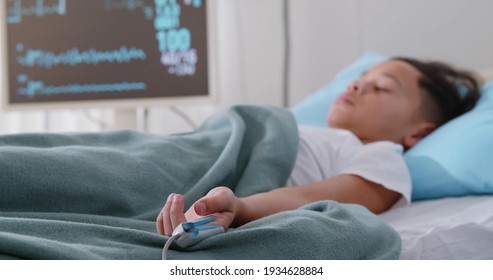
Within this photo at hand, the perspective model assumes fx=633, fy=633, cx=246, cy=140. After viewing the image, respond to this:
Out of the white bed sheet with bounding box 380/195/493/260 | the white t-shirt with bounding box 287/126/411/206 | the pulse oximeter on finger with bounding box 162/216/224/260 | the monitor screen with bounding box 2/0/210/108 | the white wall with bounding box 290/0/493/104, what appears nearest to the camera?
the pulse oximeter on finger with bounding box 162/216/224/260

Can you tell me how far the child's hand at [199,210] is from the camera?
71cm

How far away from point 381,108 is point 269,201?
0.53 metres

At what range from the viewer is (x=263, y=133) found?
1166 millimetres

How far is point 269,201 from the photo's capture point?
3.09 ft

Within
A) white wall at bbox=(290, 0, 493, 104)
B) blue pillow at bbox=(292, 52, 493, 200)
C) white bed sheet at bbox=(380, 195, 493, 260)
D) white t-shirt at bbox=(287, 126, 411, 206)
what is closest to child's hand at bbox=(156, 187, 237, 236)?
white bed sheet at bbox=(380, 195, 493, 260)

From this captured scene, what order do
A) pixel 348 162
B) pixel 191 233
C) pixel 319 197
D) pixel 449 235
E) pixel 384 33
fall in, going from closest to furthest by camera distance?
pixel 191 233 → pixel 449 235 → pixel 319 197 → pixel 348 162 → pixel 384 33

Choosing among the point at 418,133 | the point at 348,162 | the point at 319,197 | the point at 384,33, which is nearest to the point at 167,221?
the point at 319,197

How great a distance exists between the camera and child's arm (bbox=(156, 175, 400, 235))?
2.37ft

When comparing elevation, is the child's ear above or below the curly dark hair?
below

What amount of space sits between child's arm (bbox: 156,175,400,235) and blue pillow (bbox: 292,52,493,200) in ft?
0.36

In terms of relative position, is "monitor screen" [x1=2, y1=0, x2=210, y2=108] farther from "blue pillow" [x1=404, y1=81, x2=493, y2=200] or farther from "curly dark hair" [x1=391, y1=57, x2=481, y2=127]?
"blue pillow" [x1=404, y1=81, x2=493, y2=200]

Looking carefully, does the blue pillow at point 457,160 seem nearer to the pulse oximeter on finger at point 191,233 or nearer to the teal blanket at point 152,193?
the teal blanket at point 152,193

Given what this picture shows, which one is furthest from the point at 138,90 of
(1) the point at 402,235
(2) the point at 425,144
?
(1) the point at 402,235

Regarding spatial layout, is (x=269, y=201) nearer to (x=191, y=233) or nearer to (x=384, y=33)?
(x=191, y=233)
